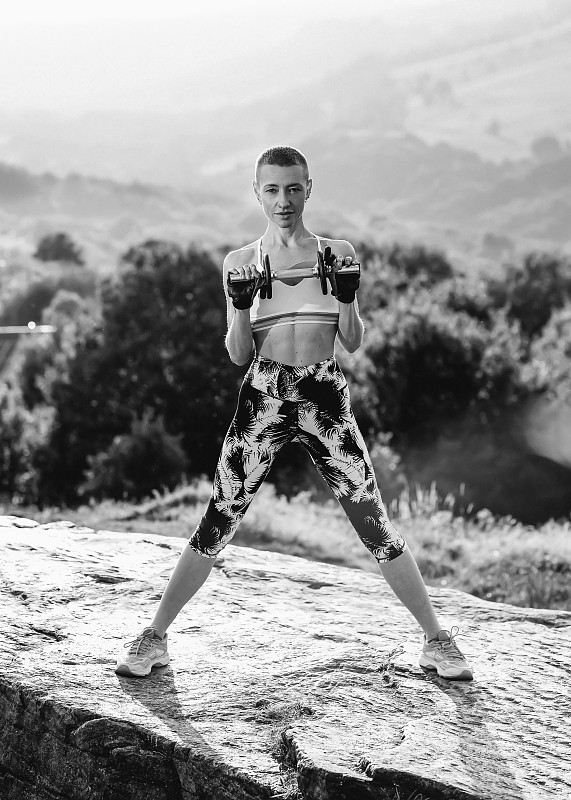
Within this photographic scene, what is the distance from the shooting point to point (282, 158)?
4160mm

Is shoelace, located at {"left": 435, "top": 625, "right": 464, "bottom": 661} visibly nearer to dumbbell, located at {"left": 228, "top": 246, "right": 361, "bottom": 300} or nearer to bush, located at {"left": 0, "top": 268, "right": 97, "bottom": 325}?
dumbbell, located at {"left": 228, "top": 246, "right": 361, "bottom": 300}

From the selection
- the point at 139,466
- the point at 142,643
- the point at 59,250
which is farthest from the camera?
the point at 59,250

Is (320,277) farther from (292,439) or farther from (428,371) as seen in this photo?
(428,371)

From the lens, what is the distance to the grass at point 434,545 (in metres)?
Result: 9.77

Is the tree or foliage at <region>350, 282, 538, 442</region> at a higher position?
the tree

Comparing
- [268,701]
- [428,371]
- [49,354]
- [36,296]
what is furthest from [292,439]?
[36,296]

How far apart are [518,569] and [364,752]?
6.79m

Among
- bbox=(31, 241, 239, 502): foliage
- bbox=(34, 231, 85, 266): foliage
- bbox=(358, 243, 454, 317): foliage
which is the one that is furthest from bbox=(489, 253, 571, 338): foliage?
bbox=(34, 231, 85, 266): foliage

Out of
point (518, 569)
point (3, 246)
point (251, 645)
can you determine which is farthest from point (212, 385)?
point (3, 246)

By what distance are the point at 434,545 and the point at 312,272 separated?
745cm

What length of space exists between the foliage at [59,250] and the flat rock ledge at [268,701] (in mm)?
98737

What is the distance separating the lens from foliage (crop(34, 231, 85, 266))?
103 m

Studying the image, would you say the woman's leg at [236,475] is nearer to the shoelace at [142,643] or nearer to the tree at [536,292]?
the shoelace at [142,643]

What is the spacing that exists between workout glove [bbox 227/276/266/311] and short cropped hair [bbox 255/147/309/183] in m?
0.49
